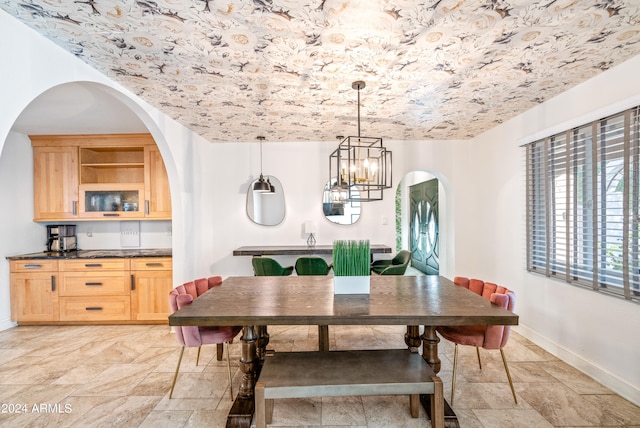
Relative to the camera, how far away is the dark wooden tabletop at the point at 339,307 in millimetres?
1690

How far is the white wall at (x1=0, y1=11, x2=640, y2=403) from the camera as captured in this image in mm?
2084

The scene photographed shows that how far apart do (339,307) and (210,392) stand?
1315 millimetres

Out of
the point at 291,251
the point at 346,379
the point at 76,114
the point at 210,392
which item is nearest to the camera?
the point at 346,379

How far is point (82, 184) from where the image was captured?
3.84 metres

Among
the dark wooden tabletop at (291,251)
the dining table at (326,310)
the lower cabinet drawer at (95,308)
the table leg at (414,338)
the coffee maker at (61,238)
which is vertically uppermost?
the coffee maker at (61,238)

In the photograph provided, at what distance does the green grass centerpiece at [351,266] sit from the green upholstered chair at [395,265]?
121 centimetres

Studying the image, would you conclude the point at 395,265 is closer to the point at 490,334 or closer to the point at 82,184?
the point at 490,334

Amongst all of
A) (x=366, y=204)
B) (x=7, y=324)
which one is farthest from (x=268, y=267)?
(x=7, y=324)

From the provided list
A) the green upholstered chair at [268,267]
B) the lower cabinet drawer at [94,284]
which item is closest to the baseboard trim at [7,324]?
the lower cabinet drawer at [94,284]

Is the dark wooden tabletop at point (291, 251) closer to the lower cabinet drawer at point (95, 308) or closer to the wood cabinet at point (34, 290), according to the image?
the lower cabinet drawer at point (95, 308)

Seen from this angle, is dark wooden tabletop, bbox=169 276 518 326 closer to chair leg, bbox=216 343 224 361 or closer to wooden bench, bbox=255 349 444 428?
wooden bench, bbox=255 349 444 428

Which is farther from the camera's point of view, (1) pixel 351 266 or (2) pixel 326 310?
(1) pixel 351 266

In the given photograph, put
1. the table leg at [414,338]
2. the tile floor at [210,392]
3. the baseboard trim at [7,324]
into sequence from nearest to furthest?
the tile floor at [210,392], the table leg at [414,338], the baseboard trim at [7,324]

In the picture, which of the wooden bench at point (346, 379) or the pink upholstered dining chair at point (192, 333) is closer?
the wooden bench at point (346, 379)
